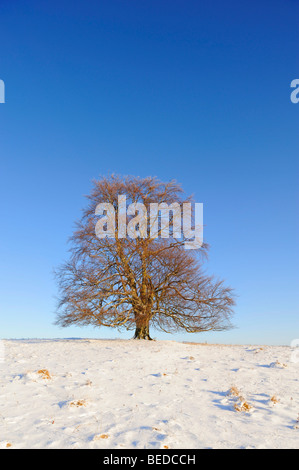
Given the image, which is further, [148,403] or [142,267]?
[142,267]

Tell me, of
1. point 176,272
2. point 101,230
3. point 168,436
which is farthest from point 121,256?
point 168,436

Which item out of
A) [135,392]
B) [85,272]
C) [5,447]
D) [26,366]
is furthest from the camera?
[85,272]

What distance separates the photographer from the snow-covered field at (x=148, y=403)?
20.1 feet

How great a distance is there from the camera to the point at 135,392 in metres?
8.66

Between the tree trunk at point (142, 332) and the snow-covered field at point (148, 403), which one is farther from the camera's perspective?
the tree trunk at point (142, 332)

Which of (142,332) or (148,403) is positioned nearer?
(148,403)

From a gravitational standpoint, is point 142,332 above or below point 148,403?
below

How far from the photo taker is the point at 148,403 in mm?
7852

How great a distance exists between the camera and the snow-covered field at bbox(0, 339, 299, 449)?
614 cm

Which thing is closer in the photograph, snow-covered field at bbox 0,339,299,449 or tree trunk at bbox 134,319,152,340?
snow-covered field at bbox 0,339,299,449

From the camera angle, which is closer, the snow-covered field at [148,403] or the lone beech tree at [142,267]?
the snow-covered field at [148,403]

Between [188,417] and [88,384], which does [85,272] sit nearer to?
[88,384]

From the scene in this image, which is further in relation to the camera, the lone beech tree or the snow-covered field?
the lone beech tree

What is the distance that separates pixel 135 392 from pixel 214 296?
38.8ft
